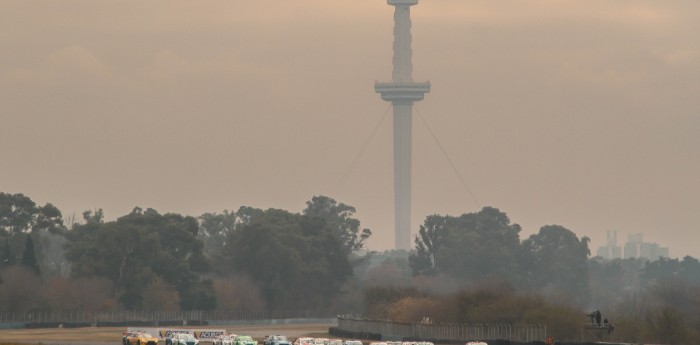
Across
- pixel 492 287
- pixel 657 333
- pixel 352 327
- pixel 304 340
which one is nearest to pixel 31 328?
pixel 352 327

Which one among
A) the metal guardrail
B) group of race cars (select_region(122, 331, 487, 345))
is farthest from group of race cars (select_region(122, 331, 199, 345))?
the metal guardrail

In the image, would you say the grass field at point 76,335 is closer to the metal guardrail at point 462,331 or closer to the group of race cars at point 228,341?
the group of race cars at point 228,341

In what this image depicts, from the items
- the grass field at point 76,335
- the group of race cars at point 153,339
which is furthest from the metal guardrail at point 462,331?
the group of race cars at point 153,339

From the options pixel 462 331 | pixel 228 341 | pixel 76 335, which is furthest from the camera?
pixel 76 335

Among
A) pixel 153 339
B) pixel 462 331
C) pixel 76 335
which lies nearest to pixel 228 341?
pixel 153 339

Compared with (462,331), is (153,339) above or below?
below

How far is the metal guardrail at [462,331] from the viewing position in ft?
484

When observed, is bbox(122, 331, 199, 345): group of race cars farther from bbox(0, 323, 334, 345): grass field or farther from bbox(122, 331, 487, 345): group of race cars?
bbox(0, 323, 334, 345): grass field

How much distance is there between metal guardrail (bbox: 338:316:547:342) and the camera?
484 ft

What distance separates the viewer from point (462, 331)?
505ft

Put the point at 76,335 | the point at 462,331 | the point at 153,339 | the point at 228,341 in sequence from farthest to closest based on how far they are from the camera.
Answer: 1. the point at 76,335
2. the point at 462,331
3. the point at 228,341
4. the point at 153,339

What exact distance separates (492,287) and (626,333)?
37135mm

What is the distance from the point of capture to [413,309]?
628ft

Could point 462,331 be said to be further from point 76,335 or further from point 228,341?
point 76,335
